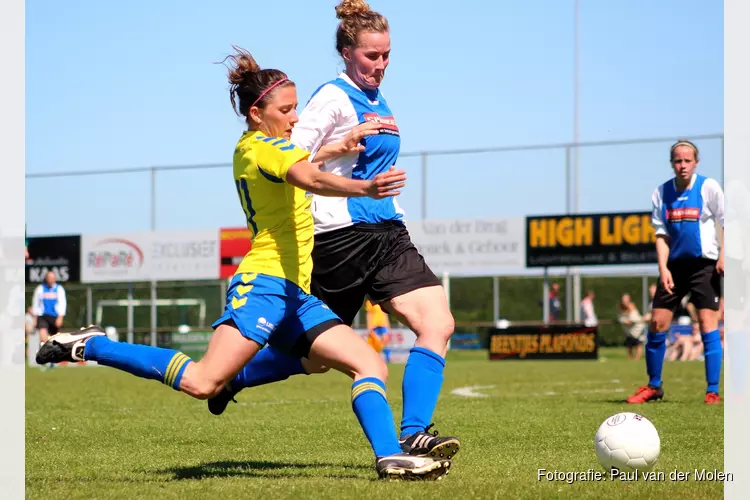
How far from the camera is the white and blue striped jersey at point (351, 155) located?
5.64 m

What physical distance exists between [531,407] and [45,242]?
82.7ft

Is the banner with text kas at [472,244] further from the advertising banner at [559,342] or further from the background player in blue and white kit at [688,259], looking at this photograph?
the background player in blue and white kit at [688,259]

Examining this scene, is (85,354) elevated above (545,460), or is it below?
above

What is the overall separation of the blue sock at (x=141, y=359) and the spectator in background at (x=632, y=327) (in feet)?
75.6

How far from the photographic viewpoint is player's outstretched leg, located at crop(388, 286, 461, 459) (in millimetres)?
5434

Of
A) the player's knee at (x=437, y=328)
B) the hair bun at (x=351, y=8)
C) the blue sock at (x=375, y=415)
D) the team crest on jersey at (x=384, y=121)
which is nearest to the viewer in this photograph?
the blue sock at (x=375, y=415)

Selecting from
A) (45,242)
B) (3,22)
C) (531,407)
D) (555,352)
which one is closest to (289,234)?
(3,22)

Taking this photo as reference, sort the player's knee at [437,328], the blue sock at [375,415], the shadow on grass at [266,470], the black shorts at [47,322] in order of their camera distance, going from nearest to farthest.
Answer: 1. the blue sock at [375,415]
2. the shadow on grass at [266,470]
3. the player's knee at [437,328]
4. the black shorts at [47,322]

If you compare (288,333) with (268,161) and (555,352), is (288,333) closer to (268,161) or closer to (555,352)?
(268,161)

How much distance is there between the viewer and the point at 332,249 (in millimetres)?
5672

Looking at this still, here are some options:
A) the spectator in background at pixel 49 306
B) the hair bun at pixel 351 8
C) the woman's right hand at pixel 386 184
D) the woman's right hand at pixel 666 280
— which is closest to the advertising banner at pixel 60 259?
the spectator in background at pixel 49 306

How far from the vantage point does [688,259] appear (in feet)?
33.0

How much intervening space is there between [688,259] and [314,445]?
4.72 metres

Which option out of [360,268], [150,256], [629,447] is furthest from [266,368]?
[150,256]
